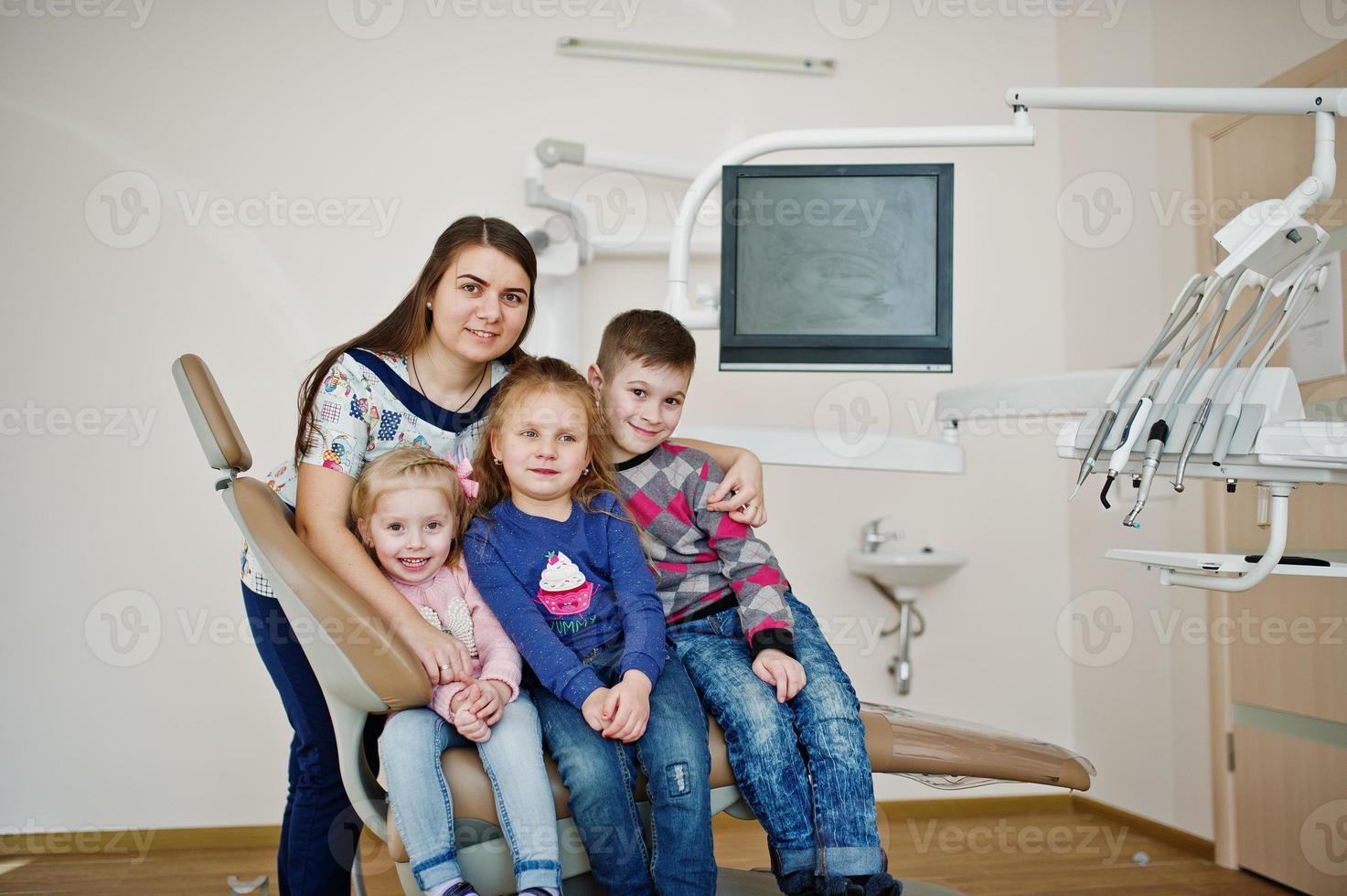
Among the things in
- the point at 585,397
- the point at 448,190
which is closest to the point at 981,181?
the point at 448,190

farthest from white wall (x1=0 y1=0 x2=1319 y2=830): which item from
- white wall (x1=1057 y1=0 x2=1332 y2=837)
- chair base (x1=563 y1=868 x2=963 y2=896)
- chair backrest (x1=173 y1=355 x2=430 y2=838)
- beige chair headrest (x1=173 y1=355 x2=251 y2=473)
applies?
chair backrest (x1=173 y1=355 x2=430 y2=838)

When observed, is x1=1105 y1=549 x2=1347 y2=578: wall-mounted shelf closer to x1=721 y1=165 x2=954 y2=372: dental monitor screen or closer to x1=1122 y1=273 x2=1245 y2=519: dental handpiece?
x1=1122 y1=273 x2=1245 y2=519: dental handpiece

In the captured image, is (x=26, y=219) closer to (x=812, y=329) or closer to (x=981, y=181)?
(x=812, y=329)

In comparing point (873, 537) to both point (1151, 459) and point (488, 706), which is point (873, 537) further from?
point (488, 706)

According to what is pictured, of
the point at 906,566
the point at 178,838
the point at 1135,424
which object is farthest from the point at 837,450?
the point at 178,838

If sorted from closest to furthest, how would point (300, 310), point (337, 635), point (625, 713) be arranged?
point (337, 635)
point (625, 713)
point (300, 310)

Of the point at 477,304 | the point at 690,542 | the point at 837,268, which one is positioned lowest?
the point at 690,542

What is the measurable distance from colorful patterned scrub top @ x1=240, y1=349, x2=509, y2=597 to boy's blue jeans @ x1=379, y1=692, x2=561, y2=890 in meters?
0.45

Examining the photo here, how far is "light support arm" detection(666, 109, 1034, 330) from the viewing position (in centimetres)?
189

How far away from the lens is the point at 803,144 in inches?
77.3

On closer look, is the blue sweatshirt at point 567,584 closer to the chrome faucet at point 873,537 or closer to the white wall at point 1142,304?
the chrome faucet at point 873,537

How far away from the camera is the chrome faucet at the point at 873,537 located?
10.6 ft

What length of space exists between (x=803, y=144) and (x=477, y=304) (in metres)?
0.71

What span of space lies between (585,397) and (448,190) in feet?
5.88
